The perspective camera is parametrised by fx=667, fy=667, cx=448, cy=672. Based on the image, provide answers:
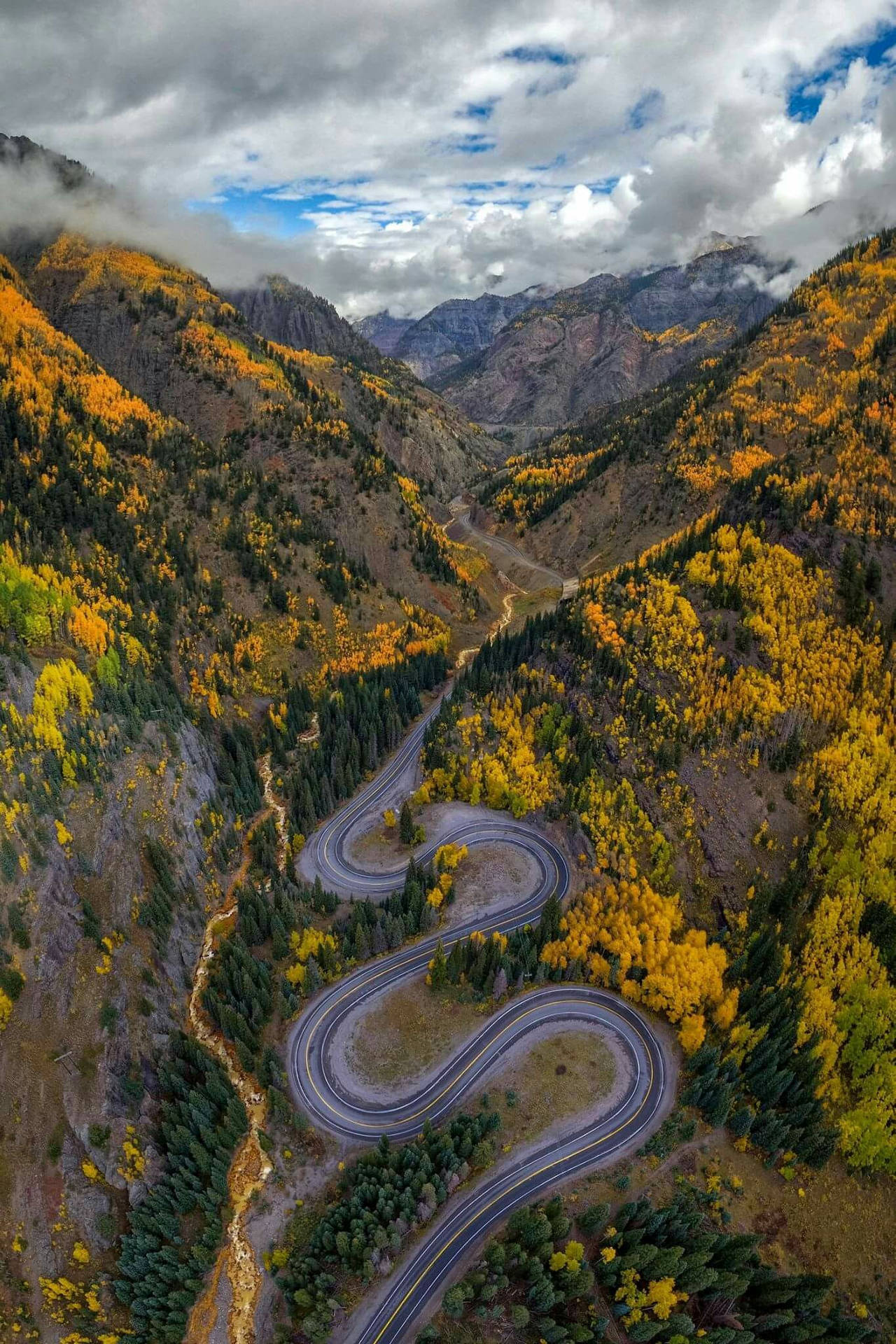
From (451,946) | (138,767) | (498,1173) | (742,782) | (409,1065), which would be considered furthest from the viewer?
(742,782)

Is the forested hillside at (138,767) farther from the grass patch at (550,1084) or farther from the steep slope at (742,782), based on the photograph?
the steep slope at (742,782)

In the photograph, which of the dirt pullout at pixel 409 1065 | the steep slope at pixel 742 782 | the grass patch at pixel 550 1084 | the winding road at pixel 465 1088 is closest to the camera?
the winding road at pixel 465 1088

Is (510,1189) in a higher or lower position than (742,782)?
lower

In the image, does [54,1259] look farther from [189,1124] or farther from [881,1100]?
[881,1100]

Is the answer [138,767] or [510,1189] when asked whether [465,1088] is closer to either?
[510,1189]

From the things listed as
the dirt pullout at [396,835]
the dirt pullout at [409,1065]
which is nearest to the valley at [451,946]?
the dirt pullout at [409,1065]

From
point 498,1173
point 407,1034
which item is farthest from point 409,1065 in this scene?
point 498,1173

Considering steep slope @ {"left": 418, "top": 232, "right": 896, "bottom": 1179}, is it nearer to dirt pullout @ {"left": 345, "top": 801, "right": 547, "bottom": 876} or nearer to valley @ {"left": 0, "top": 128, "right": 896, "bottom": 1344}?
valley @ {"left": 0, "top": 128, "right": 896, "bottom": 1344}
